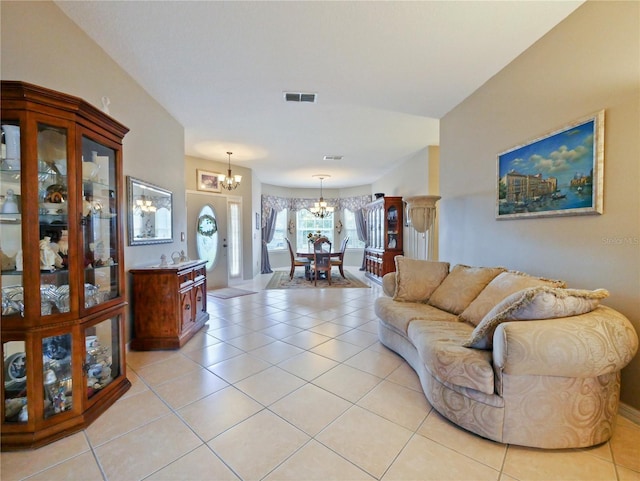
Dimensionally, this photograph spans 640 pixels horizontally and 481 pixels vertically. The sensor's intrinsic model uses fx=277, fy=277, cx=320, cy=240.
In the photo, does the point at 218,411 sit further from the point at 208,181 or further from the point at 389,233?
the point at 389,233

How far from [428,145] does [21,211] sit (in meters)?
5.33

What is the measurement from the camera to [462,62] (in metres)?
2.54

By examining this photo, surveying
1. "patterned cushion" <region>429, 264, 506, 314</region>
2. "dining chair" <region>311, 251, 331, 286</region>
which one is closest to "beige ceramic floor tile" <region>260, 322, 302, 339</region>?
"patterned cushion" <region>429, 264, 506, 314</region>

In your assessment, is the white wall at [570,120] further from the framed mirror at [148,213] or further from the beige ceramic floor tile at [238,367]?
the framed mirror at [148,213]

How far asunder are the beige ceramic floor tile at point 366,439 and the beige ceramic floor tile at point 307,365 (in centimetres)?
58

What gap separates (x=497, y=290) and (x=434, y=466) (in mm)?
1328

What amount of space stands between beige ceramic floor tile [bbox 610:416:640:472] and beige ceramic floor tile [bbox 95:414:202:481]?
225 cm

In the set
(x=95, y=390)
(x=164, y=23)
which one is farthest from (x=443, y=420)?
(x=164, y=23)

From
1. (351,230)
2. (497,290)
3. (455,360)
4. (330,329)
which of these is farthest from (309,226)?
(455,360)

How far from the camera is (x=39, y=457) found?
1468 mm

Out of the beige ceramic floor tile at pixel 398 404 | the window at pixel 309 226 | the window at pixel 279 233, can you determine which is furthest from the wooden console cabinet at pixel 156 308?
the window at pixel 309 226

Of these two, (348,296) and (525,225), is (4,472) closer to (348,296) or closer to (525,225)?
(525,225)

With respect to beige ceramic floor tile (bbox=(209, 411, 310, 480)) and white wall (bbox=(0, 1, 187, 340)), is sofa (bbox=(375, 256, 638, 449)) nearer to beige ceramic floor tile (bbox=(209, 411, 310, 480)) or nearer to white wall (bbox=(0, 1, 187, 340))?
beige ceramic floor tile (bbox=(209, 411, 310, 480))

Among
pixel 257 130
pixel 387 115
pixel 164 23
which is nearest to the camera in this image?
pixel 164 23
